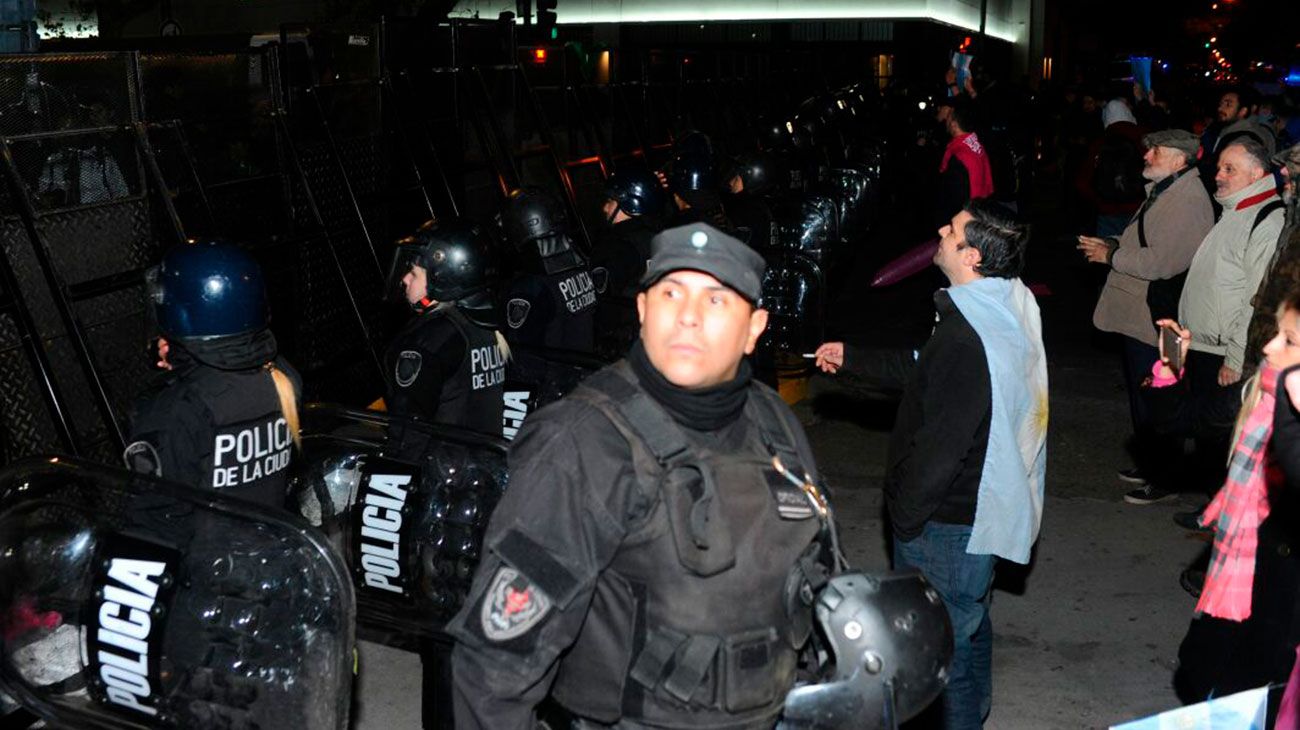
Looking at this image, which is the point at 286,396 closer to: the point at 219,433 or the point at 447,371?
the point at 219,433

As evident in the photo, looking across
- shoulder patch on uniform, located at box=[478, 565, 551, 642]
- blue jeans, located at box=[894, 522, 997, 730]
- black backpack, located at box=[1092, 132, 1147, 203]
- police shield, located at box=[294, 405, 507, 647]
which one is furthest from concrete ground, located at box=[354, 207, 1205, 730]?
shoulder patch on uniform, located at box=[478, 565, 551, 642]

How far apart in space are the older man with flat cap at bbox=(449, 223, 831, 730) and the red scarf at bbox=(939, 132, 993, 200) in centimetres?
897

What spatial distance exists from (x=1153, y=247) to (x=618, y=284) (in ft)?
9.93

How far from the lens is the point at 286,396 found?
4.41 meters

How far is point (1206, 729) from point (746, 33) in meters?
36.2

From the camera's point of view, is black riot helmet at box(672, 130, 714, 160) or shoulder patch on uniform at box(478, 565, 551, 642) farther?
black riot helmet at box(672, 130, 714, 160)

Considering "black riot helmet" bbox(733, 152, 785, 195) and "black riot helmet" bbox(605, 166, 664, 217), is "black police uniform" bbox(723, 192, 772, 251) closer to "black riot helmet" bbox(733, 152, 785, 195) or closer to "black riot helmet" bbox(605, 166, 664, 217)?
"black riot helmet" bbox(733, 152, 785, 195)

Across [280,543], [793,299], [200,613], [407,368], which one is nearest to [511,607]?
[280,543]

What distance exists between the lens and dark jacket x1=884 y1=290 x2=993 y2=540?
447 cm

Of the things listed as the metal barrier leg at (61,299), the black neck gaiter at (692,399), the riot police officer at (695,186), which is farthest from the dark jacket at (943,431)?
the riot police officer at (695,186)

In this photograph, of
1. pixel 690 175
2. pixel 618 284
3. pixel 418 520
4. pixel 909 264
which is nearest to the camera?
pixel 418 520

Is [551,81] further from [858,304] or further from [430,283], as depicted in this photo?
[430,283]

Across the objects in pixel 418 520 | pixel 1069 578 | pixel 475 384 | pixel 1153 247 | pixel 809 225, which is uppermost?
pixel 1153 247

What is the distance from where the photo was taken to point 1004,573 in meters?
6.95
